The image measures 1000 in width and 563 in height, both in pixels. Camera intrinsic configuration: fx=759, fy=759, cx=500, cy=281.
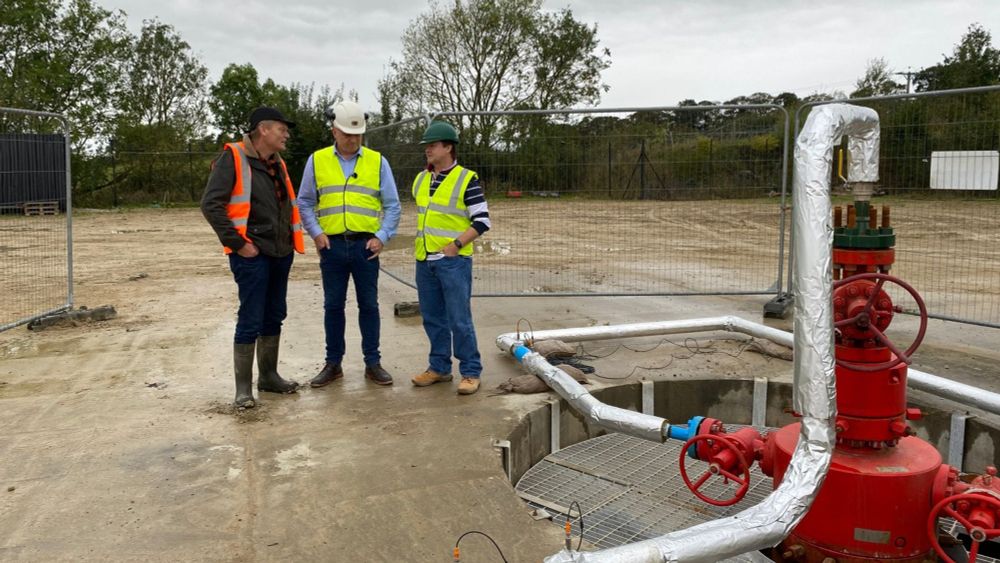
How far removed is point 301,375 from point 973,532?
4.41 meters

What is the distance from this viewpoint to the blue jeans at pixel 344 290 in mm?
5398

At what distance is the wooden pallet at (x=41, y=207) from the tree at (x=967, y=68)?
3331cm

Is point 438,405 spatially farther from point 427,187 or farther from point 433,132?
point 433,132

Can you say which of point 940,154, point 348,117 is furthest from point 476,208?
point 940,154

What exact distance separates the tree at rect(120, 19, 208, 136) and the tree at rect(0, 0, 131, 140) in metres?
2.35

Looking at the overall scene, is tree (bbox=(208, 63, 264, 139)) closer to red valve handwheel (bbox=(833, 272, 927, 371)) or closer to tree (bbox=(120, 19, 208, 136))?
tree (bbox=(120, 19, 208, 136))

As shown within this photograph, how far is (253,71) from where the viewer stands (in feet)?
129

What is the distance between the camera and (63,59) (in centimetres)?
3284

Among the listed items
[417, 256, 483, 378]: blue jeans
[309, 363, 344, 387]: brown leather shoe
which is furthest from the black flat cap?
[309, 363, 344, 387]: brown leather shoe

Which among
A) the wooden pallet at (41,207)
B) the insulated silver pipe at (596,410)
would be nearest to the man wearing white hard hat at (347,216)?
the insulated silver pipe at (596,410)

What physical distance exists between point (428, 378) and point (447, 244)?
1.00 m

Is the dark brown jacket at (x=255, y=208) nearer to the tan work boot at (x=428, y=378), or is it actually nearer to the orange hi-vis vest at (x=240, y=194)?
the orange hi-vis vest at (x=240, y=194)

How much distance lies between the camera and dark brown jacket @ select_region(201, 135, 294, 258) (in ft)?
15.5

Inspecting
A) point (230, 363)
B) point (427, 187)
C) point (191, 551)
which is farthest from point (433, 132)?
point (191, 551)
